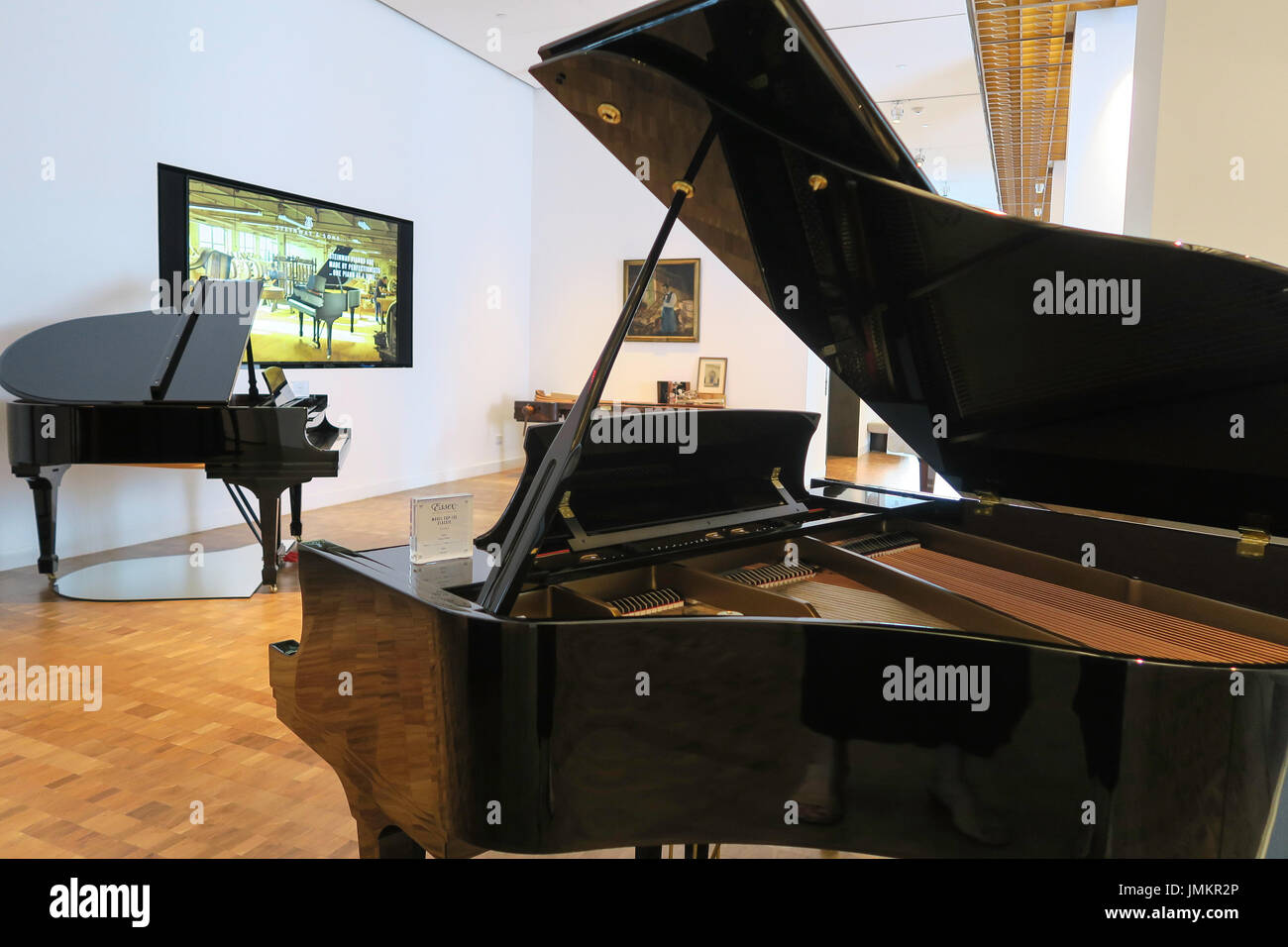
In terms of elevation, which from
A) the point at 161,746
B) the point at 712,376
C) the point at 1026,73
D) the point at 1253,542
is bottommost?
the point at 161,746

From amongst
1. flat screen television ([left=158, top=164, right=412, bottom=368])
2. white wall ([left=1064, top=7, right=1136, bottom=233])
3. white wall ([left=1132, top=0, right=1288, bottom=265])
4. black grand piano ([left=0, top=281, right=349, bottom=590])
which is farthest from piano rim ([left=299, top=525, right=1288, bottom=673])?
white wall ([left=1064, top=7, right=1136, bottom=233])

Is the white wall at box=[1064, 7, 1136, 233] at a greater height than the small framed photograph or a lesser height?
greater

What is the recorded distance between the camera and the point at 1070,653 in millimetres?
1271

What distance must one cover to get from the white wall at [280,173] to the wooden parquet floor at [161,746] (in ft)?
4.08

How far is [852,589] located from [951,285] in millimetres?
710

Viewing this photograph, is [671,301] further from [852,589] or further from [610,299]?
[852,589]

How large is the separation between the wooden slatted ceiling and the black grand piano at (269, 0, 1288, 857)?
386 cm

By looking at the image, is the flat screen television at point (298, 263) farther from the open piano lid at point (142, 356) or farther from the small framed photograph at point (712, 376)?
the small framed photograph at point (712, 376)

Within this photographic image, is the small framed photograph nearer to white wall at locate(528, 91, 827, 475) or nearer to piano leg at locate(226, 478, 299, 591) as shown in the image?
white wall at locate(528, 91, 827, 475)

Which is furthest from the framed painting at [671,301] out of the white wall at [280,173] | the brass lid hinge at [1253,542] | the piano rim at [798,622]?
the piano rim at [798,622]

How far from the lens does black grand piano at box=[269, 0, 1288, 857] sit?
4.18 feet

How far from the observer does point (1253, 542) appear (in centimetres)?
169

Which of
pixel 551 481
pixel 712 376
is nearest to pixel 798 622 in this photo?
pixel 551 481
